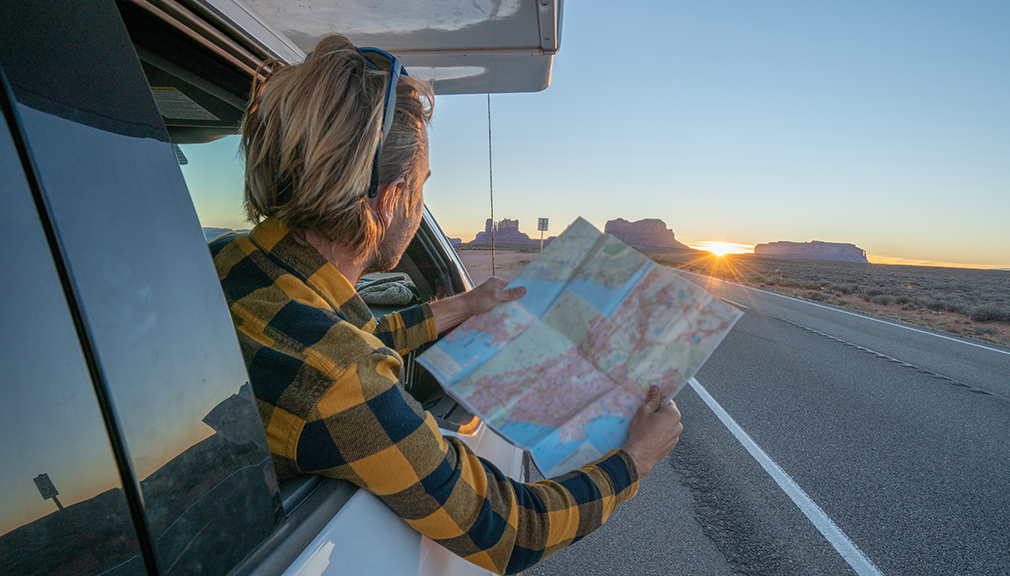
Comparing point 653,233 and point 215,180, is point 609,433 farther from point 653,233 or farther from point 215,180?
point 653,233

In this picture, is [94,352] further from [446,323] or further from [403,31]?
[403,31]

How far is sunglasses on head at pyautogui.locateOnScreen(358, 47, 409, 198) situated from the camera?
104cm

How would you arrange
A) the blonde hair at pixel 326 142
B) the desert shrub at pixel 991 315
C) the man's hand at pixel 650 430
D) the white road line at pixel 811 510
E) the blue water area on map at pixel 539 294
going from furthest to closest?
the desert shrub at pixel 991 315
the white road line at pixel 811 510
the blue water area on map at pixel 539 294
the man's hand at pixel 650 430
the blonde hair at pixel 326 142

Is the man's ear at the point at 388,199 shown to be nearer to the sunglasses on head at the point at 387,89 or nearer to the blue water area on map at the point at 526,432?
the sunglasses on head at the point at 387,89

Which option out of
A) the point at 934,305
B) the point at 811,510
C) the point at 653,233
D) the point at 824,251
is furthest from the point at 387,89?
the point at 824,251

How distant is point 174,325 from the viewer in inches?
24.1

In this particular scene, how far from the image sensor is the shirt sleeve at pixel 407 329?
65.3 inches

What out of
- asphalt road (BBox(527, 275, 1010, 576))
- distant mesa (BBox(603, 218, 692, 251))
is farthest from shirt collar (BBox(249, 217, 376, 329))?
distant mesa (BBox(603, 218, 692, 251))

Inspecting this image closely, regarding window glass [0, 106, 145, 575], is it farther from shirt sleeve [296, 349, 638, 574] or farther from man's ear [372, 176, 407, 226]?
man's ear [372, 176, 407, 226]

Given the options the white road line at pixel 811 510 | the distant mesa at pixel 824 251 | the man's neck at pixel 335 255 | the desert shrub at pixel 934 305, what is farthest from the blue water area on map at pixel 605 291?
the distant mesa at pixel 824 251

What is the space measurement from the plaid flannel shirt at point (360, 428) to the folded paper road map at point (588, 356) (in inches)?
4.3

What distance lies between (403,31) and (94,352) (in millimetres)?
1620

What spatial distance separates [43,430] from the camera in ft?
1.55

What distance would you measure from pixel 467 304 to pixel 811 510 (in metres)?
2.57
